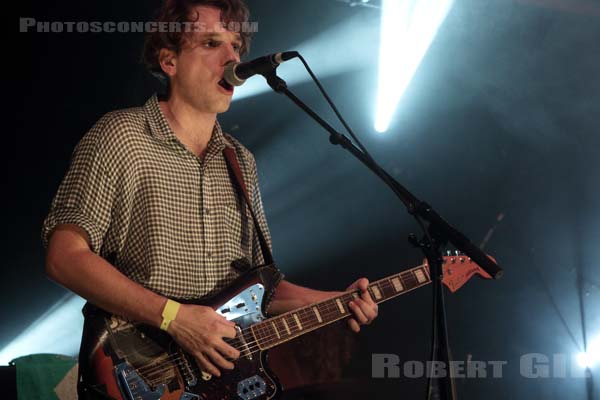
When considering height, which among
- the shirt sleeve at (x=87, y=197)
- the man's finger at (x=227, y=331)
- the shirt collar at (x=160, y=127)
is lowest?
the man's finger at (x=227, y=331)

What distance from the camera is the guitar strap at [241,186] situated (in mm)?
2723

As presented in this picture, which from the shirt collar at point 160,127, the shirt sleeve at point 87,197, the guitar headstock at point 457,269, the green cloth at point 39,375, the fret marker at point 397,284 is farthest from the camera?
the green cloth at point 39,375

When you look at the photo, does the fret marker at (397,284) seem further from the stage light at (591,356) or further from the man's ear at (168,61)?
the stage light at (591,356)

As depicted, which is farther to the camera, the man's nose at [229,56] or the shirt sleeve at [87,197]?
the man's nose at [229,56]

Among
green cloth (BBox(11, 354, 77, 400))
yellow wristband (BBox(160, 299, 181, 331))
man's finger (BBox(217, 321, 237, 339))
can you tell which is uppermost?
yellow wristband (BBox(160, 299, 181, 331))

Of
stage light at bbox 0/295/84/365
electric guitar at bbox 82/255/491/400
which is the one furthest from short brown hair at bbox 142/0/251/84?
stage light at bbox 0/295/84/365

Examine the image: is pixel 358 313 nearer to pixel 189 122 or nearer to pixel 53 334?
pixel 189 122

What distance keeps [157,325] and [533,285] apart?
462cm

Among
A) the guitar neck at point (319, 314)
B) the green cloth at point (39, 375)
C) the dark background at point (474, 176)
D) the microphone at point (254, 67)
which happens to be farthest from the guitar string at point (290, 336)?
the dark background at point (474, 176)

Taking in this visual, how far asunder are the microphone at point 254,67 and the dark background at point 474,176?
266 centimetres

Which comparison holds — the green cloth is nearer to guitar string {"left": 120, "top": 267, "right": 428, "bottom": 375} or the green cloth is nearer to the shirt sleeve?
the shirt sleeve

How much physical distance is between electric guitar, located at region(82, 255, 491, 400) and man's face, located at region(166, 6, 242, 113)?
→ 0.81 meters

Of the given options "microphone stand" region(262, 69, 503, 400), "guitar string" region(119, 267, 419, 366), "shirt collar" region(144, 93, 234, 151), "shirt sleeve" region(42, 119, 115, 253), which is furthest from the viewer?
"shirt collar" region(144, 93, 234, 151)

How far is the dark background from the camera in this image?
5.48 meters
